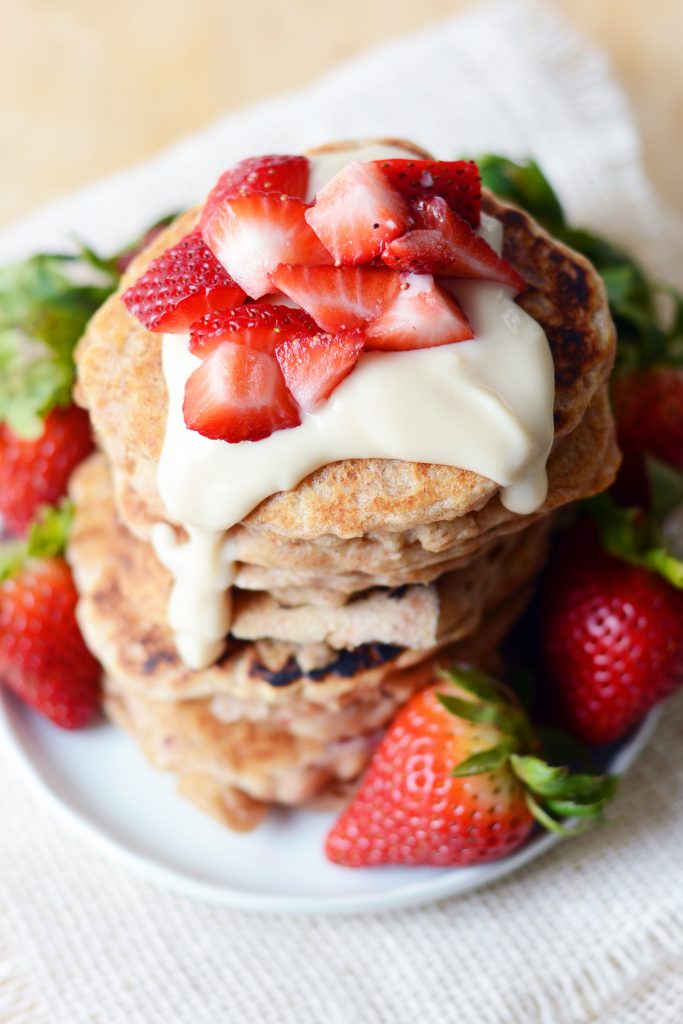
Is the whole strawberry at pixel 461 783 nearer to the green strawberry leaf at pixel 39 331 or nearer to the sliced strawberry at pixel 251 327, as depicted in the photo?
the sliced strawberry at pixel 251 327

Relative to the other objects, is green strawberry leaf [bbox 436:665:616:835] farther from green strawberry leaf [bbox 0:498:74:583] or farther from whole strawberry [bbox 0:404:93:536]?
whole strawberry [bbox 0:404:93:536]

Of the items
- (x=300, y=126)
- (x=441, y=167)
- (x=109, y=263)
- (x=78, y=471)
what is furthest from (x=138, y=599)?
(x=300, y=126)

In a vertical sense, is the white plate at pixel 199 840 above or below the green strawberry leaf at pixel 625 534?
below

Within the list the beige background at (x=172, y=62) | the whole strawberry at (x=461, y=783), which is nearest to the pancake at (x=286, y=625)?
the whole strawberry at (x=461, y=783)

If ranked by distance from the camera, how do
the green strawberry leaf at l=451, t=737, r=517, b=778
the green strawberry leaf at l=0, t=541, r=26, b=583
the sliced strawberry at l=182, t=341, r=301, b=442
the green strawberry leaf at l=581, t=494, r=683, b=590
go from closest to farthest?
1. the sliced strawberry at l=182, t=341, r=301, b=442
2. the green strawberry leaf at l=451, t=737, r=517, b=778
3. the green strawberry leaf at l=581, t=494, r=683, b=590
4. the green strawberry leaf at l=0, t=541, r=26, b=583

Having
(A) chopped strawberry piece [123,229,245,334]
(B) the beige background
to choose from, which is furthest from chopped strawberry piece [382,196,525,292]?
(B) the beige background

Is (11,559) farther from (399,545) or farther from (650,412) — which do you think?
(650,412)

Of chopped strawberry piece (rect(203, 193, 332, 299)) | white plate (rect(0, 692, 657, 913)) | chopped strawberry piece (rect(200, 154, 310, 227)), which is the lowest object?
white plate (rect(0, 692, 657, 913))
